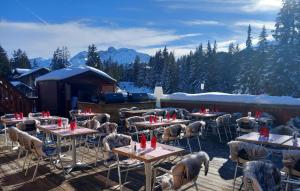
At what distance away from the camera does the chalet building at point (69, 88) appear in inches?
653

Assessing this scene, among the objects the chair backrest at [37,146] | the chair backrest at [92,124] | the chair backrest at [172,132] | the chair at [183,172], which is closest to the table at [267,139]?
the chair backrest at [172,132]

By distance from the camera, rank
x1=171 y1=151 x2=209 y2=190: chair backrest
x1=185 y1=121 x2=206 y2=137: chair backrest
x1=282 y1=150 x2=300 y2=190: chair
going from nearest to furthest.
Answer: x1=171 y1=151 x2=209 y2=190: chair backrest → x1=282 y1=150 x2=300 y2=190: chair → x1=185 y1=121 x2=206 y2=137: chair backrest

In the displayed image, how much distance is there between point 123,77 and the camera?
74.8 meters

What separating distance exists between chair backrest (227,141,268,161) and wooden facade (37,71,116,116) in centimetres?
1305

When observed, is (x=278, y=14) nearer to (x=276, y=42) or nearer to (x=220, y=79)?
(x=276, y=42)

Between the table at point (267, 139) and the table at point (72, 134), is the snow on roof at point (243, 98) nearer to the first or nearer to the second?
the table at point (267, 139)

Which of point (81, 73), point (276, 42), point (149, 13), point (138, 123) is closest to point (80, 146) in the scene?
point (138, 123)

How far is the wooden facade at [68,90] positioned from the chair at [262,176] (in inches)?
564

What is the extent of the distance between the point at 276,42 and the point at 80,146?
20.6 m

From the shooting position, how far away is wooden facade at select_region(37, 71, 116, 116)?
16578 mm

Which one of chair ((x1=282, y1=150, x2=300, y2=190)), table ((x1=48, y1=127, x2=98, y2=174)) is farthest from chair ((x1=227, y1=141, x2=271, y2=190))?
table ((x1=48, y1=127, x2=98, y2=174))

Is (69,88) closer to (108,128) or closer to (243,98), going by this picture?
(243,98)

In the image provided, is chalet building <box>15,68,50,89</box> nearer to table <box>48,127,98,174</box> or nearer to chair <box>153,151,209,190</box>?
table <box>48,127,98,174</box>

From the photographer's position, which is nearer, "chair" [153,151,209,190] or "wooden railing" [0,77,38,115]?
"chair" [153,151,209,190]
